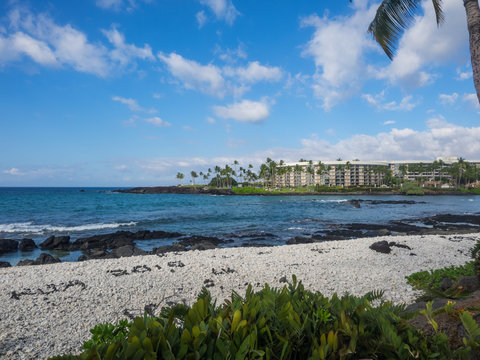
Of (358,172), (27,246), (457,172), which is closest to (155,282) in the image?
(27,246)

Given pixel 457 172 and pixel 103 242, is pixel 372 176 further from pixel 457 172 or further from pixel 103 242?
pixel 103 242

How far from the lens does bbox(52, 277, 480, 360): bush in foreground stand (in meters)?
1.49

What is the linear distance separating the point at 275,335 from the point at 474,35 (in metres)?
6.97

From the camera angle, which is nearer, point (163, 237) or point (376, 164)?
point (163, 237)

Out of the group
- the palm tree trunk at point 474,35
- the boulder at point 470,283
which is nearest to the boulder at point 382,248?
the boulder at point 470,283

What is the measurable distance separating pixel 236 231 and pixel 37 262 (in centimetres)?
1279

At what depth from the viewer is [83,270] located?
29.2 feet

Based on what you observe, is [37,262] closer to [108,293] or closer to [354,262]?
[108,293]

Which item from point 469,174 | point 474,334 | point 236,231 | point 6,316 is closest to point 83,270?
point 6,316

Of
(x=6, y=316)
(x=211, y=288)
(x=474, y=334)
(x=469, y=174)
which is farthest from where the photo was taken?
(x=469, y=174)

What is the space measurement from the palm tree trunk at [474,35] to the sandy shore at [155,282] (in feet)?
15.0

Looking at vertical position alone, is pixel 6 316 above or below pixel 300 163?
below

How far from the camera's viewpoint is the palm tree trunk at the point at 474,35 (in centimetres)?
545

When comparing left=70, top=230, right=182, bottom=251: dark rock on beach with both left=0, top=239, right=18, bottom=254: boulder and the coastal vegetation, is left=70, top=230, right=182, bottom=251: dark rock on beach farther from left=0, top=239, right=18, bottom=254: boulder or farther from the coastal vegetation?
the coastal vegetation
